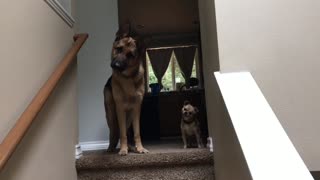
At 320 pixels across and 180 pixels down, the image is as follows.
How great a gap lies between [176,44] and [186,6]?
6.55 feet

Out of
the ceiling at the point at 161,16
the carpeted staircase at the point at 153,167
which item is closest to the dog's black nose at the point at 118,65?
the carpeted staircase at the point at 153,167

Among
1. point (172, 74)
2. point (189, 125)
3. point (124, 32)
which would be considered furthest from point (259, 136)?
point (172, 74)

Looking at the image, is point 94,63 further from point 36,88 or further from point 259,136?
point 259,136

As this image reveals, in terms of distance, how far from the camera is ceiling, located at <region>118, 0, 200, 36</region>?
555 centimetres

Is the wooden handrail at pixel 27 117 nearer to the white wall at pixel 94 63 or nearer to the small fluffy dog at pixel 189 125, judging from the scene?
the small fluffy dog at pixel 189 125

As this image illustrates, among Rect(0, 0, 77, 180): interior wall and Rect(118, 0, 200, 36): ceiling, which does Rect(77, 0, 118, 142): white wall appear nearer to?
Rect(0, 0, 77, 180): interior wall

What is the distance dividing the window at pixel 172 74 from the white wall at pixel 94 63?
435 cm

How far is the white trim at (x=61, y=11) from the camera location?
1.79m

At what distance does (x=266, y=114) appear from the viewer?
115 centimetres

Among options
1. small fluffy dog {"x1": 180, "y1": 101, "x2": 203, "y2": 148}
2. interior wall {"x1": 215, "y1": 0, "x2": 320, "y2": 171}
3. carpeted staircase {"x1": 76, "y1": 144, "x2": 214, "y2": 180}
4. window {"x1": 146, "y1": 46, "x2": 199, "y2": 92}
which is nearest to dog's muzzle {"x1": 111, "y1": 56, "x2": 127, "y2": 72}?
carpeted staircase {"x1": 76, "y1": 144, "x2": 214, "y2": 180}

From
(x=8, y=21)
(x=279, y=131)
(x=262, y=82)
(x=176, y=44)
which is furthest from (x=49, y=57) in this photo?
(x=176, y=44)

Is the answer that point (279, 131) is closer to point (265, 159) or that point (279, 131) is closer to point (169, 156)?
point (265, 159)

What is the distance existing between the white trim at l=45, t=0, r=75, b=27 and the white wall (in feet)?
3.74

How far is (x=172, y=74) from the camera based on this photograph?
25.9 feet
